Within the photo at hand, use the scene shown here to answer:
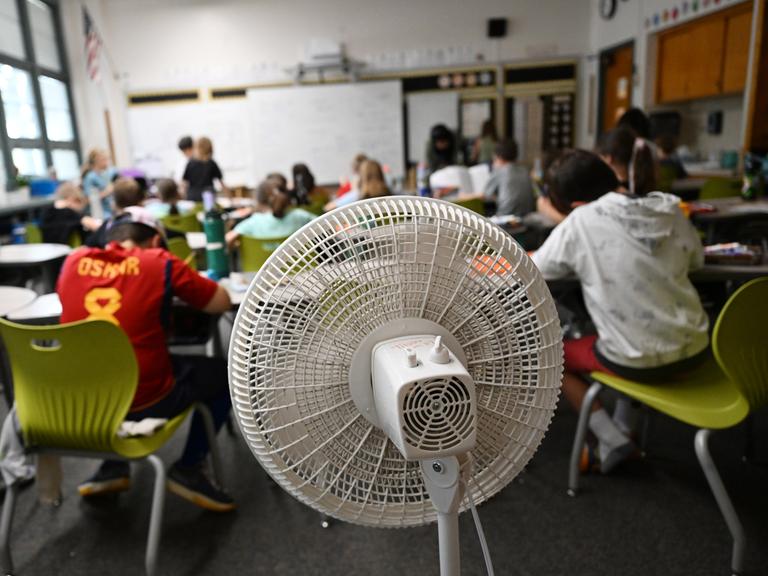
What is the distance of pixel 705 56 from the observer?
5.20m

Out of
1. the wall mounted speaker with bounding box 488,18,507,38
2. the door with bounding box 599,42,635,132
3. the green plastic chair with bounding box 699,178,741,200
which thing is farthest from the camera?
the wall mounted speaker with bounding box 488,18,507,38

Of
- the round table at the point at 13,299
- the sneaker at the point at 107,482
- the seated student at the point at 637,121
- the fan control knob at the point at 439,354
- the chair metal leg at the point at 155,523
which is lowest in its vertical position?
the sneaker at the point at 107,482

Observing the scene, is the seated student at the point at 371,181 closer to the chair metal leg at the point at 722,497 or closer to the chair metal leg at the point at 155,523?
the chair metal leg at the point at 155,523

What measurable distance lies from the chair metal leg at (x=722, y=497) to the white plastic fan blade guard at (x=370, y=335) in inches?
39.0

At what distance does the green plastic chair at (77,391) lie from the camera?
1322mm

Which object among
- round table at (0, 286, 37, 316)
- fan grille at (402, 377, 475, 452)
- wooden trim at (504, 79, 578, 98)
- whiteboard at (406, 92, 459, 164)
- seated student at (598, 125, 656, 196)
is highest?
wooden trim at (504, 79, 578, 98)

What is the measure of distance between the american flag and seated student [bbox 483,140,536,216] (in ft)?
19.2

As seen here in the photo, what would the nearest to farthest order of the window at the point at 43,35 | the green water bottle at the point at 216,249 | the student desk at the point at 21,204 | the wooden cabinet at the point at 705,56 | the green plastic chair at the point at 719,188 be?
the green water bottle at the point at 216,249
the green plastic chair at the point at 719,188
the wooden cabinet at the point at 705,56
the student desk at the point at 21,204
the window at the point at 43,35

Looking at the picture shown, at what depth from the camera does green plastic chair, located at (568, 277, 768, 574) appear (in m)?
1.33

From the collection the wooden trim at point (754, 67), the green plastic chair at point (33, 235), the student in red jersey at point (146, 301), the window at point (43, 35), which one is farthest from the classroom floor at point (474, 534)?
the window at point (43, 35)

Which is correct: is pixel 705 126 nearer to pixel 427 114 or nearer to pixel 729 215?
pixel 427 114

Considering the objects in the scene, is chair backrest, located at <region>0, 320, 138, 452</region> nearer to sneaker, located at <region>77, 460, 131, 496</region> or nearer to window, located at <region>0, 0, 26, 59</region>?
sneaker, located at <region>77, 460, 131, 496</region>

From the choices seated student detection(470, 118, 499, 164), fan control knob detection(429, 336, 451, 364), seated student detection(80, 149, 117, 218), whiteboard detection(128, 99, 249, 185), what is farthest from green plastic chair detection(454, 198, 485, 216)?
whiteboard detection(128, 99, 249, 185)

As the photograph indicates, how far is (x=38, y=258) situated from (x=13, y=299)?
107 cm
